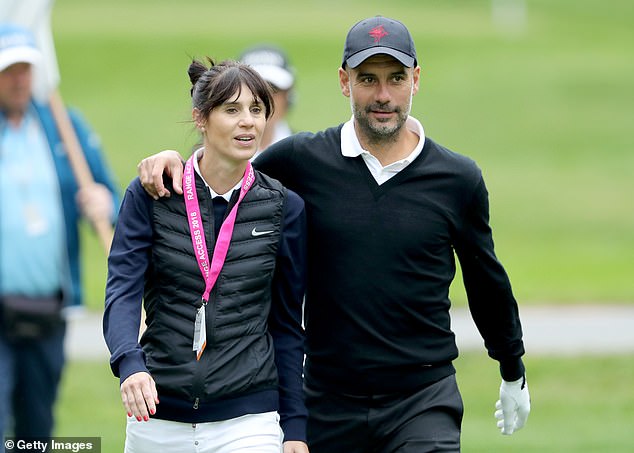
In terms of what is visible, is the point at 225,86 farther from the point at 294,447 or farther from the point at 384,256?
the point at 294,447

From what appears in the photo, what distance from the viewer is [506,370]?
20.0 feet

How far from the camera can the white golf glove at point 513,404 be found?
20.3ft

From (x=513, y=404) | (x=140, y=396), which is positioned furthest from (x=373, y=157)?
(x=140, y=396)

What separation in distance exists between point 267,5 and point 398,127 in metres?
45.9

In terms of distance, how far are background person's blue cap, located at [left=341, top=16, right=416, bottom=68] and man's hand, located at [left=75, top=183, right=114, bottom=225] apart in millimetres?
2403

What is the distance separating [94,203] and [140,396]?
3.05 metres

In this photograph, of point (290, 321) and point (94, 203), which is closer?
point (290, 321)

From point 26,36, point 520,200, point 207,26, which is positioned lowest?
point 26,36

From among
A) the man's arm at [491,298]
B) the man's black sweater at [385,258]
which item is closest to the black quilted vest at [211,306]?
the man's black sweater at [385,258]

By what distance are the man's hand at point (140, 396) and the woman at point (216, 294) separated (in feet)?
0.35

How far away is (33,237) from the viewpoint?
765 cm

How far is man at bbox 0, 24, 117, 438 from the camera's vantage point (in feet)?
24.8

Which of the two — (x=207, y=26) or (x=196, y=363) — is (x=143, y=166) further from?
(x=207, y=26)

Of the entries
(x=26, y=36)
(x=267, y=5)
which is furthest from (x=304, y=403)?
(x=267, y=5)
